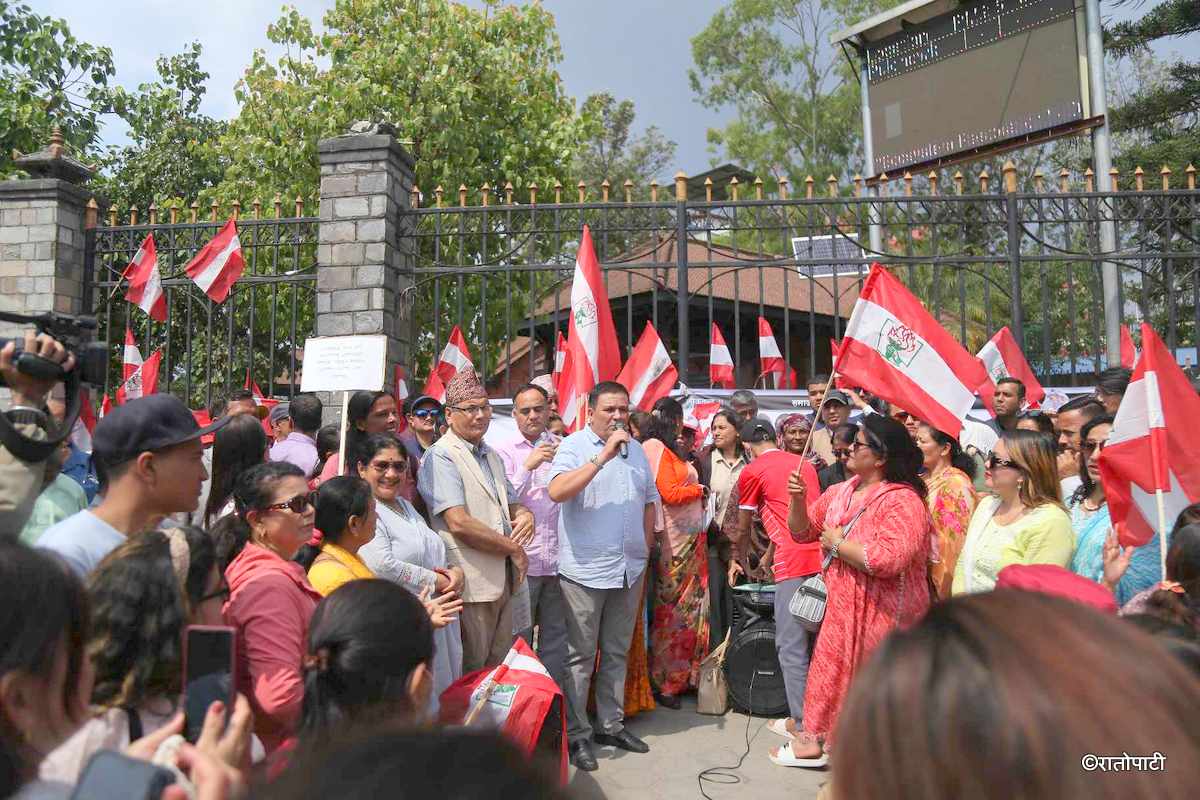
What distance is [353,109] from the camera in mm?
13812

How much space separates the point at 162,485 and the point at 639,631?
136 inches

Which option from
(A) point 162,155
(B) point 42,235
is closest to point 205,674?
(B) point 42,235

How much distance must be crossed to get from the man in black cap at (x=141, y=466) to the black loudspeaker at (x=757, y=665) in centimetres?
368

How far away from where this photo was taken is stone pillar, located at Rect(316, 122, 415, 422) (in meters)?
8.16

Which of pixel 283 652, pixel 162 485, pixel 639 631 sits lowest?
pixel 639 631

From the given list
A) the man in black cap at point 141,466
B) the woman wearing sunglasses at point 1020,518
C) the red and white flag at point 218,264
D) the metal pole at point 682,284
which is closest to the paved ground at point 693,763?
the woman wearing sunglasses at point 1020,518

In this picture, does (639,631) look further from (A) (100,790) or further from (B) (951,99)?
(B) (951,99)

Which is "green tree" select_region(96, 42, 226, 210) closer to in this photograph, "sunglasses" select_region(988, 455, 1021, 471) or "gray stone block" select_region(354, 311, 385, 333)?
"gray stone block" select_region(354, 311, 385, 333)

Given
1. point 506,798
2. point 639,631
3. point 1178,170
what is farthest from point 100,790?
point 1178,170

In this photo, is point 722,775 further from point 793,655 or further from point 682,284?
point 682,284

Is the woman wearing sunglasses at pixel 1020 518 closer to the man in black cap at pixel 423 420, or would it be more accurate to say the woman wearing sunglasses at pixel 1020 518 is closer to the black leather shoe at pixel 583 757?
the black leather shoe at pixel 583 757

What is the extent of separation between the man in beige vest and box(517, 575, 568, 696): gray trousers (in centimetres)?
51

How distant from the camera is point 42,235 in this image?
9.02 metres

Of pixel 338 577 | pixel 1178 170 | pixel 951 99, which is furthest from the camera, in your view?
pixel 1178 170
